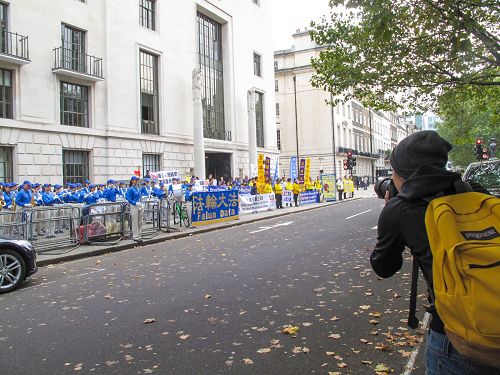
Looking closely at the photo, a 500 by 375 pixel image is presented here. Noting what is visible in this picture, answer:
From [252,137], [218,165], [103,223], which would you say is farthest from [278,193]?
[103,223]

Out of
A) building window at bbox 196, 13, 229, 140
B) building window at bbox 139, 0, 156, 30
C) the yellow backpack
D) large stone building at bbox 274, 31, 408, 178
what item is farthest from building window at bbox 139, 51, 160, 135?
large stone building at bbox 274, 31, 408, 178

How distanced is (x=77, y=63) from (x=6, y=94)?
4527 millimetres

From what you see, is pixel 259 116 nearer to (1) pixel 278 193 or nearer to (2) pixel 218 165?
(2) pixel 218 165

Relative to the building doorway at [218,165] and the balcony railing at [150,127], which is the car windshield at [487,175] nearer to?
the balcony railing at [150,127]

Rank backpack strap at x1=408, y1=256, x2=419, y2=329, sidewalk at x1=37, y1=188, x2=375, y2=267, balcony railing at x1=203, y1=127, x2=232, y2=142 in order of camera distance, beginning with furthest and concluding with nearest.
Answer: balcony railing at x1=203, y1=127, x2=232, y2=142, sidewalk at x1=37, y1=188, x2=375, y2=267, backpack strap at x1=408, y1=256, x2=419, y2=329

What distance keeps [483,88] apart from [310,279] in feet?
38.7

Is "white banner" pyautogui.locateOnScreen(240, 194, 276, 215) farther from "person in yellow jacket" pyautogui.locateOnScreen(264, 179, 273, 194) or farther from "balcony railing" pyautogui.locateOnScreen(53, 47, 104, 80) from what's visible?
"balcony railing" pyautogui.locateOnScreen(53, 47, 104, 80)

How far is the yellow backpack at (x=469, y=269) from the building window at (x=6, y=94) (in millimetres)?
22128

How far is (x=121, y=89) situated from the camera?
25438 mm

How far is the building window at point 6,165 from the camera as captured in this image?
19558 mm

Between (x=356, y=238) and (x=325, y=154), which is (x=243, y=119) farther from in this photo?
(x=356, y=238)

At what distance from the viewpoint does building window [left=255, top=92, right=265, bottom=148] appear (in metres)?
41.7

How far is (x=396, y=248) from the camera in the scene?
6.49ft

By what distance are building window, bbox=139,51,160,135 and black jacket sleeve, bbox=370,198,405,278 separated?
87.9 feet
